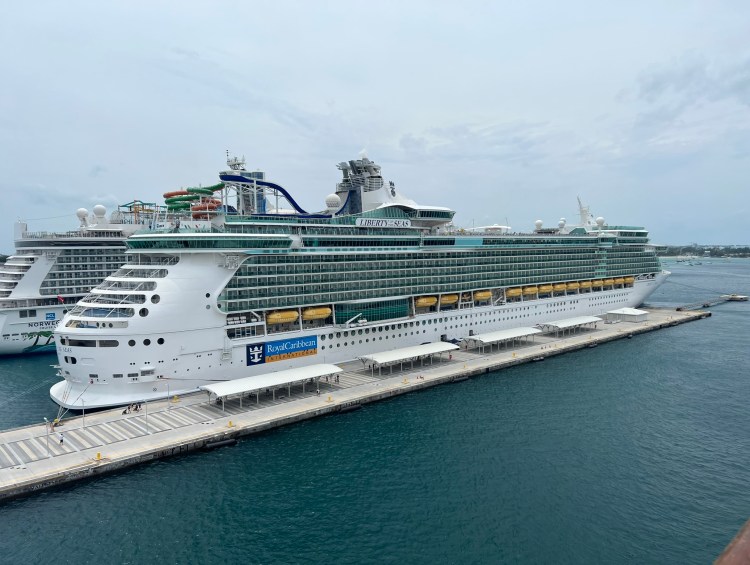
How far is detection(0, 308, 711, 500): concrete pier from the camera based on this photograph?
32.3 meters

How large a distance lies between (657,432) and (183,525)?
3621cm

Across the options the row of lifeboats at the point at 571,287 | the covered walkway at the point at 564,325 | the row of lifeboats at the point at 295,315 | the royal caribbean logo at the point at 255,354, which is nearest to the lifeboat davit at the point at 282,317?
the row of lifeboats at the point at 295,315

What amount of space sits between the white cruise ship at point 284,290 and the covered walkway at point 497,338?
2215mm

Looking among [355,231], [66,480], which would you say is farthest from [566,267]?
[66,480]

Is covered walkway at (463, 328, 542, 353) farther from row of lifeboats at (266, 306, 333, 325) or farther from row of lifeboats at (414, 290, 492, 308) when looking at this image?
row of lifeboats at (266, 306, 333, 325)

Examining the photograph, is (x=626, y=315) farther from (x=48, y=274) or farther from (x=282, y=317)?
(x=48, y=274)

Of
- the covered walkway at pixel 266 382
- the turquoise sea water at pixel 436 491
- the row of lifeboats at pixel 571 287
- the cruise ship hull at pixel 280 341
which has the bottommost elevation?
the turquoise sea water at pixel 436 491

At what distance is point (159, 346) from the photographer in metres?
42.4

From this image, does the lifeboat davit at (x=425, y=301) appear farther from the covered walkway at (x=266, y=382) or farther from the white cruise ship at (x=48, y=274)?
the white cruise ship at (x=48, y=274)

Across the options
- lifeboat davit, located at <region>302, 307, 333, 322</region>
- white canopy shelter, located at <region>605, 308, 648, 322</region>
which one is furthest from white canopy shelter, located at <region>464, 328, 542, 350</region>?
white canopy shelter, located at <region>605, 308, 648, 322</region>

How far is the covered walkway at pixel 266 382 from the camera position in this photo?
41719mm

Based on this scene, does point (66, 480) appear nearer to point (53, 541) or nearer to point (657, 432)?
point (53, 541)

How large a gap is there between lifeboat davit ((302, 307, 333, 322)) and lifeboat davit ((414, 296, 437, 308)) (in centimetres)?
1344

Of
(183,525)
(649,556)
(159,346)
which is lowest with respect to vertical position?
(649,556)
